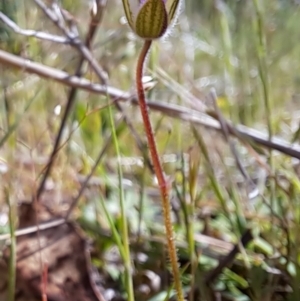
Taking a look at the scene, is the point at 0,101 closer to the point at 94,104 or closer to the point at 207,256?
A: the point at 94,104

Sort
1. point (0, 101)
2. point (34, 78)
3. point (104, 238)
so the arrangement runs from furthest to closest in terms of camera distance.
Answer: point (34, 78), point (0, 101), point (104, 238)

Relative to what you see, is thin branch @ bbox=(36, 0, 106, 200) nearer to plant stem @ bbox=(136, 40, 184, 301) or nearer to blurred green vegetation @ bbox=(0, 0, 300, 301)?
blurred green vegetation @ bbox=(0, 0, 300, 301)

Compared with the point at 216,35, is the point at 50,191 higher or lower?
lower

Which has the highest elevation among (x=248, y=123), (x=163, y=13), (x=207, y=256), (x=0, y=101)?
(x=163, y=13)

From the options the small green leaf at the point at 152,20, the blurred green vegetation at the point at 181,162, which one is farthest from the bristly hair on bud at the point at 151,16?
the blurred green vegetation at the point at 181,162

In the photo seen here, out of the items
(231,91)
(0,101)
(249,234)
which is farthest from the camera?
(231,91)

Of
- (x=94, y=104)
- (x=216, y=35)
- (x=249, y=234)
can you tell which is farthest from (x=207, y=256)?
(x=216, y=35)

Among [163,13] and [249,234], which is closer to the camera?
[163,13]

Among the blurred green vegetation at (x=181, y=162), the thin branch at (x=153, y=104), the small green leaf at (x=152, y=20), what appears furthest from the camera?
the thin branch at (x=153, y=104)

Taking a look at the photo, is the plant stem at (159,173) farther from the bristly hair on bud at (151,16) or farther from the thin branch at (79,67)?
the thin branch at (79,67)
